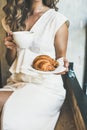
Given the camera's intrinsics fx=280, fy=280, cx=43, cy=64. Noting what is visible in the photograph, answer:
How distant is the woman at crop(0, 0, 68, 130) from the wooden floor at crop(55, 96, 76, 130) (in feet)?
0.10

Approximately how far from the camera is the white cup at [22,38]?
1.39 m

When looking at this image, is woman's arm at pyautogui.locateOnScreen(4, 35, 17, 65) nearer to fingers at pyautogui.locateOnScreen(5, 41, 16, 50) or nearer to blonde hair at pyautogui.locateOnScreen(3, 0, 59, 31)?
fingers at pyautogui.locateOnScreen(5, 41, 16, 50)

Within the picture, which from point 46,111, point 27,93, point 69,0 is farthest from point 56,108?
point 69,0

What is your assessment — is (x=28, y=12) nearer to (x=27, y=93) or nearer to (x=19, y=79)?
(x=19, y=79)

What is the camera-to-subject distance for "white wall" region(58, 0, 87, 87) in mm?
1824

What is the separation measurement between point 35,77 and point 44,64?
0.14 meters

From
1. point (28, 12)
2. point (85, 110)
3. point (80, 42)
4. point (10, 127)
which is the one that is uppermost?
point (28, 12)

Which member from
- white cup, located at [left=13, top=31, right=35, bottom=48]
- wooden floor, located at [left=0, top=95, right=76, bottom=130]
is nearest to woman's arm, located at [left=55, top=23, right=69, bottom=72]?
white cup, located at [left=13, top=31, right=35, bottom=48]

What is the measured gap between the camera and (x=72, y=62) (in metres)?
1.87

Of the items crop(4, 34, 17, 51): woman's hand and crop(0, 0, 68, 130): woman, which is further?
crop(4, 34, 17, 51): woman's hand

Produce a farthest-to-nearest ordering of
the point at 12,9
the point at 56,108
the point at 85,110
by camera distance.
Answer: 1. the point at 12,9
2. the point at 56,108
3. the point at 85,110

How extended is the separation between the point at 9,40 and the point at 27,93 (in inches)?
12.3

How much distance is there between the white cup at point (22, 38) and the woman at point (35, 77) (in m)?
0.07

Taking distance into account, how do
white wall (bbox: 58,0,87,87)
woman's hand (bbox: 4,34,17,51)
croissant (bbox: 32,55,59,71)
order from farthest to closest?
white wall (bbox: 58,0,87,87), woman's hand (bbox: 4,34,17,51), croissant (bbox: 32,55,59,71)
